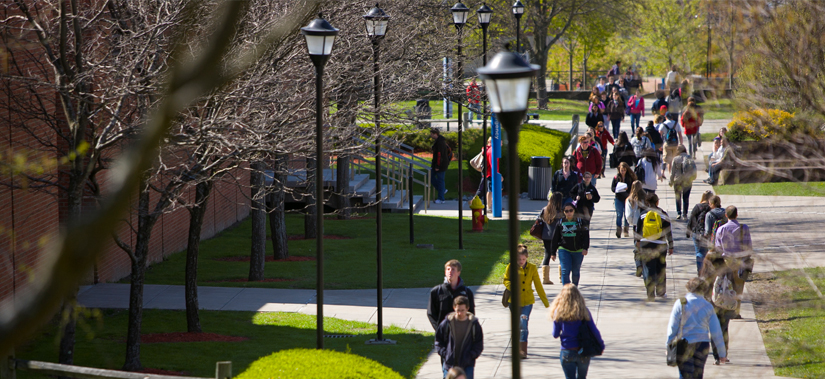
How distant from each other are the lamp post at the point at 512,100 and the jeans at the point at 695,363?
3895 millimetres

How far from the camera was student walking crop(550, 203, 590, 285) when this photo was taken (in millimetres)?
12531

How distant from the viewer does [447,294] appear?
8.91 metres

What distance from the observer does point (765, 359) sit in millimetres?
10227

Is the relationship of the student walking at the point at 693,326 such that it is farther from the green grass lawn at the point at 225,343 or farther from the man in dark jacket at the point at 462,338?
the green grass lawn at the point at 225,343

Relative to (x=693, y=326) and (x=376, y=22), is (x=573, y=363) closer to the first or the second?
(x=693, y=326)

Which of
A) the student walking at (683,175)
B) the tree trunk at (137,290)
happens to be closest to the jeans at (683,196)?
the student walking at (683,175)

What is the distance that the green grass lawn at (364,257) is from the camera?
15.4 meters

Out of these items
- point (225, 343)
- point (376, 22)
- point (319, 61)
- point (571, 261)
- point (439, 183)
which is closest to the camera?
point (319, 61)

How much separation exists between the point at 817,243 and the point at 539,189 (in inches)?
726

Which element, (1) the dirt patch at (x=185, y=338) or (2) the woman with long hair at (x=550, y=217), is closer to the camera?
(1) the dirt patch at (x=185, y=338)

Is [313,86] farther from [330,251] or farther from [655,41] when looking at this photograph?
[330,251]

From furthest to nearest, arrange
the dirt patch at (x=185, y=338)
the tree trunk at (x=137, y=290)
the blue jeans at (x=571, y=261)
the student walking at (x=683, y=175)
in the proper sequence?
the student walking at (x=683, y=175), the blue jeans at (x=571, y=261), the dirt patch at (x=185, y=338), the tree trunk at (x=137, y=290)

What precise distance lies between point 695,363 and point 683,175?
417 inches

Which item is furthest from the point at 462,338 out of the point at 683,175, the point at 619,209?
the point at 683,175
